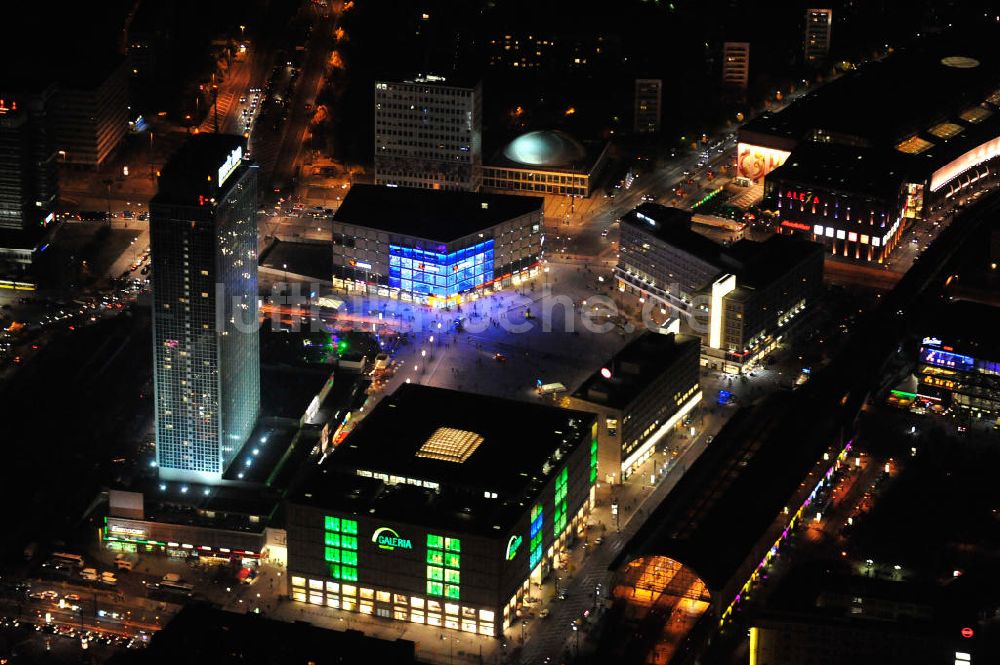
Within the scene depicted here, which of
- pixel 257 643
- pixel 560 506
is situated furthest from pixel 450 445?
pixel 257 643

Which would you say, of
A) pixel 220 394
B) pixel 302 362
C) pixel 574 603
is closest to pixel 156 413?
pixel 220 394

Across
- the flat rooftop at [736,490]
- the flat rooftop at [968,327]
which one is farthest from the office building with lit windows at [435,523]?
the flat rooftop at [968,327]

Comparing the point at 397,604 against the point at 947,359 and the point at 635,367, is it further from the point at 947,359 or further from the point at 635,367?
the point at 947,359

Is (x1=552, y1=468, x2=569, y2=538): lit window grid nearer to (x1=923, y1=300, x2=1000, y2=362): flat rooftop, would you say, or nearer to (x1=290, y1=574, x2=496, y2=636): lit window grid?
(x1=290, y1=574, x2=496, y2=636): lit window grid

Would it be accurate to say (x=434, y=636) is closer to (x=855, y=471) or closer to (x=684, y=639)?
(x=684, y=639)

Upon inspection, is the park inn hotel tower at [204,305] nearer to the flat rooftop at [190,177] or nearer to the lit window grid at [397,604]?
the flat rooftop at [190,177]
